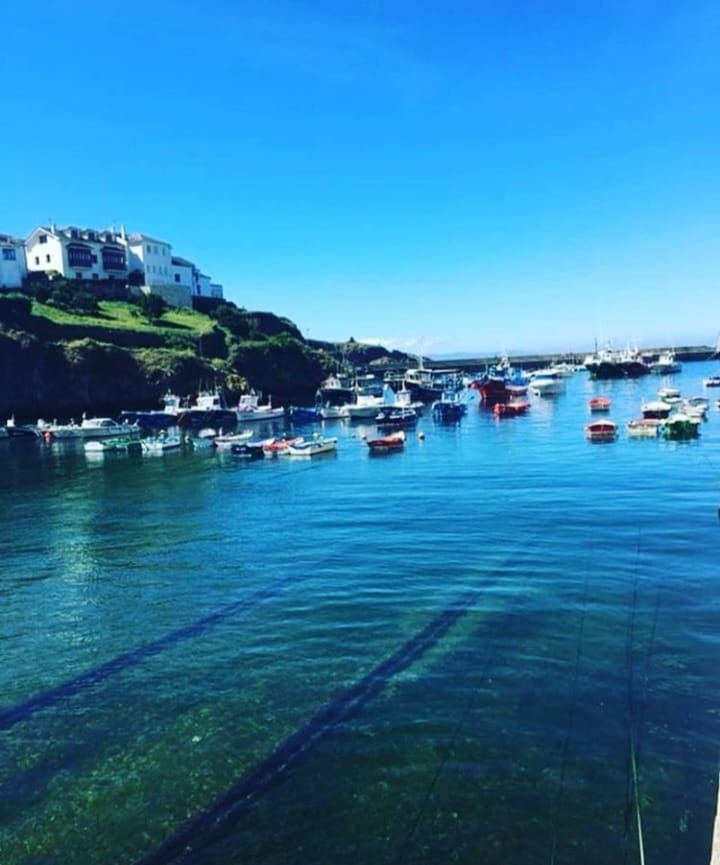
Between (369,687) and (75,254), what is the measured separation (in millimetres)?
122067

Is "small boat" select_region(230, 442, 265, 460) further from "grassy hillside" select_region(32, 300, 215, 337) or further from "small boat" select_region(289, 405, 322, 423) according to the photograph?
"grassy hillside" select_region(32, 300, 215, 337)

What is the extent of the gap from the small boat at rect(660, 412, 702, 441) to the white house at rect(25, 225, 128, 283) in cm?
10117

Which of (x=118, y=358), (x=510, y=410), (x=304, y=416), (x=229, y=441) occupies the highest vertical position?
(x=118, y=358)

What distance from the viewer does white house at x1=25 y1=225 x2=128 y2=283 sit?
117812mm

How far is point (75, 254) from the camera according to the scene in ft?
391

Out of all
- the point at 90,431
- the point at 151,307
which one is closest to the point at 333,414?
the point at 90,431

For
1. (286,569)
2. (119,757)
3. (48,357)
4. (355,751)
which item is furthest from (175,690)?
(48,357)

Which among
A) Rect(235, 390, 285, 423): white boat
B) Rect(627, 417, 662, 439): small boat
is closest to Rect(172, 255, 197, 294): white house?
Rect(235, 390, 285, 423): white boat

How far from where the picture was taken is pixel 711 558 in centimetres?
2312

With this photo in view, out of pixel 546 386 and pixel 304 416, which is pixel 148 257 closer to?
pixel 304 416

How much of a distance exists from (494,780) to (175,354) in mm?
97277

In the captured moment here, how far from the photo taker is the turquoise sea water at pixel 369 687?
1070 centimetres

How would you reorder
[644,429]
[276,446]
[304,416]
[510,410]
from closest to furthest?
[644,429] → [276,446] → [510,410] → [304,416]

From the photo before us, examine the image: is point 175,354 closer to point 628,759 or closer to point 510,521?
point 510,521
